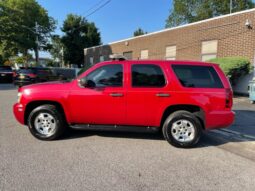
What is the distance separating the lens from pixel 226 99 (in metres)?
5.44

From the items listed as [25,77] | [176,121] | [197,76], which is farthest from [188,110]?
[25,77]

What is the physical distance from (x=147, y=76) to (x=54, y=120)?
7.38 ft

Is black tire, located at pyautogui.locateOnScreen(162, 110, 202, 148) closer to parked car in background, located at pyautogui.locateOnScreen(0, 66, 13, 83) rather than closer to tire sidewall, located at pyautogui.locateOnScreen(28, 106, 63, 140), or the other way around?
tire sidewall, located at pyautogui.locateOnScreen(28, 106, 63, 140)

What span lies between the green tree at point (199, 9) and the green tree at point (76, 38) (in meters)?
16.7

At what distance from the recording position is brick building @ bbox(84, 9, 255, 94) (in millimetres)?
14641

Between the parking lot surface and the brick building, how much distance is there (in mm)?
9870

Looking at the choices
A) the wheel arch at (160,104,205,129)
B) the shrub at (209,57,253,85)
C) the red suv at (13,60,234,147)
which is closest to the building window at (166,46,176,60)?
the shrub at (209,57,253,85)

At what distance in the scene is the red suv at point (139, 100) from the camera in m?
5.48

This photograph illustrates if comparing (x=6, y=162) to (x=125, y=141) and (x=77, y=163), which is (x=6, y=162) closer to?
(x=77, y=163)

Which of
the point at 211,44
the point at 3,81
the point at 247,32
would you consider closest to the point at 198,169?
the point at 247,32

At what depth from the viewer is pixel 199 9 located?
48.5m

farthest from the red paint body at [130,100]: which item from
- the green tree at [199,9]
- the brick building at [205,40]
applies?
the green tree at [199,9]

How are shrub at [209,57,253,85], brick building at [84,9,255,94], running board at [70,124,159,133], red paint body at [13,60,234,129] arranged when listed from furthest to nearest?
brick building at [84,9,255,94]
shrub at [209,57,253,85]
running board at [70,124,159,133]
red paint body at [13,60,234,129]

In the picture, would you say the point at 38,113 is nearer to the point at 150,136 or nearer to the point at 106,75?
the point at 106,75
